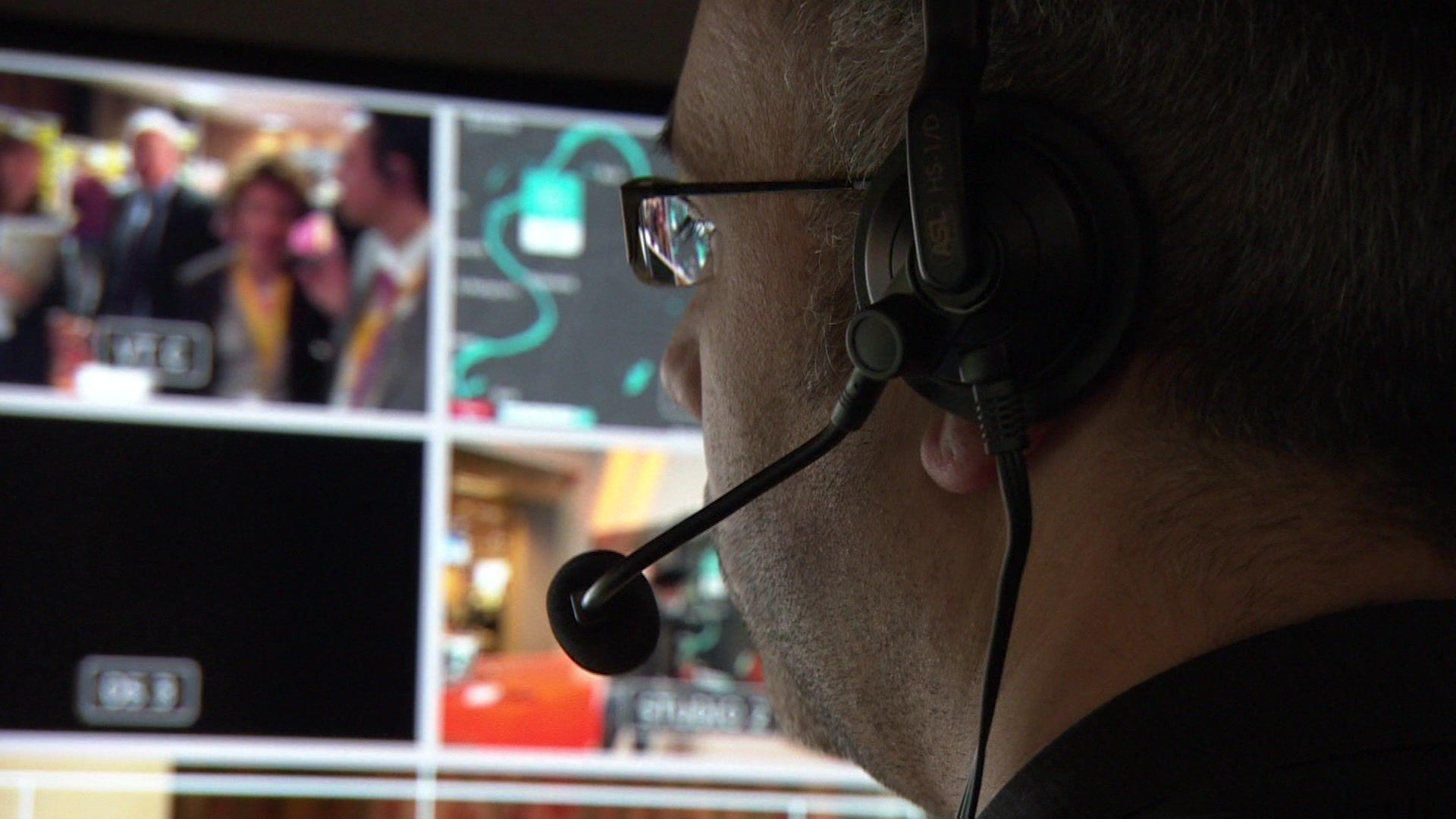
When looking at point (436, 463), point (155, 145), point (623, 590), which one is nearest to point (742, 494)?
point (623, 590)

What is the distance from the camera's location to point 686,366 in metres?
0.73

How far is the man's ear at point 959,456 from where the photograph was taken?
53 cm

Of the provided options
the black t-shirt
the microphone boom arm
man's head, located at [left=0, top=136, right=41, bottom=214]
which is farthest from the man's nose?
man's head, located at [left=0, top=136, right=41, bottom=214]

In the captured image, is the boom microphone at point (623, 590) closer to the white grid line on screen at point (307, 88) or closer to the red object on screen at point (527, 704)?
the red object on screen at point (527, 704)

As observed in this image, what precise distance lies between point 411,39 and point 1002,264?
0.96m

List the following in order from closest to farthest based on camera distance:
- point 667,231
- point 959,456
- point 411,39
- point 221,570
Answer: point 959,456 → point 667,231 → point 221,570 → point 411,39

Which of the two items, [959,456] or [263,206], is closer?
[959,456]

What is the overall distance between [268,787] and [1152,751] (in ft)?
3.10

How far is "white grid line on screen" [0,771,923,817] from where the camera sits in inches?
47.0

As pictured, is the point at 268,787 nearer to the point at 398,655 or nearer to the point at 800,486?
the point at 398,655

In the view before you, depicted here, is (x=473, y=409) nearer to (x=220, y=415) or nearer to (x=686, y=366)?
(x=220, y=415)

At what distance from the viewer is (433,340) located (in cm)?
131

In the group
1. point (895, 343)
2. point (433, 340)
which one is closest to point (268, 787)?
point (433, 340)

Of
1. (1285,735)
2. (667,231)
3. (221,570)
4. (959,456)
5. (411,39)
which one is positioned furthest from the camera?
(411,39)
